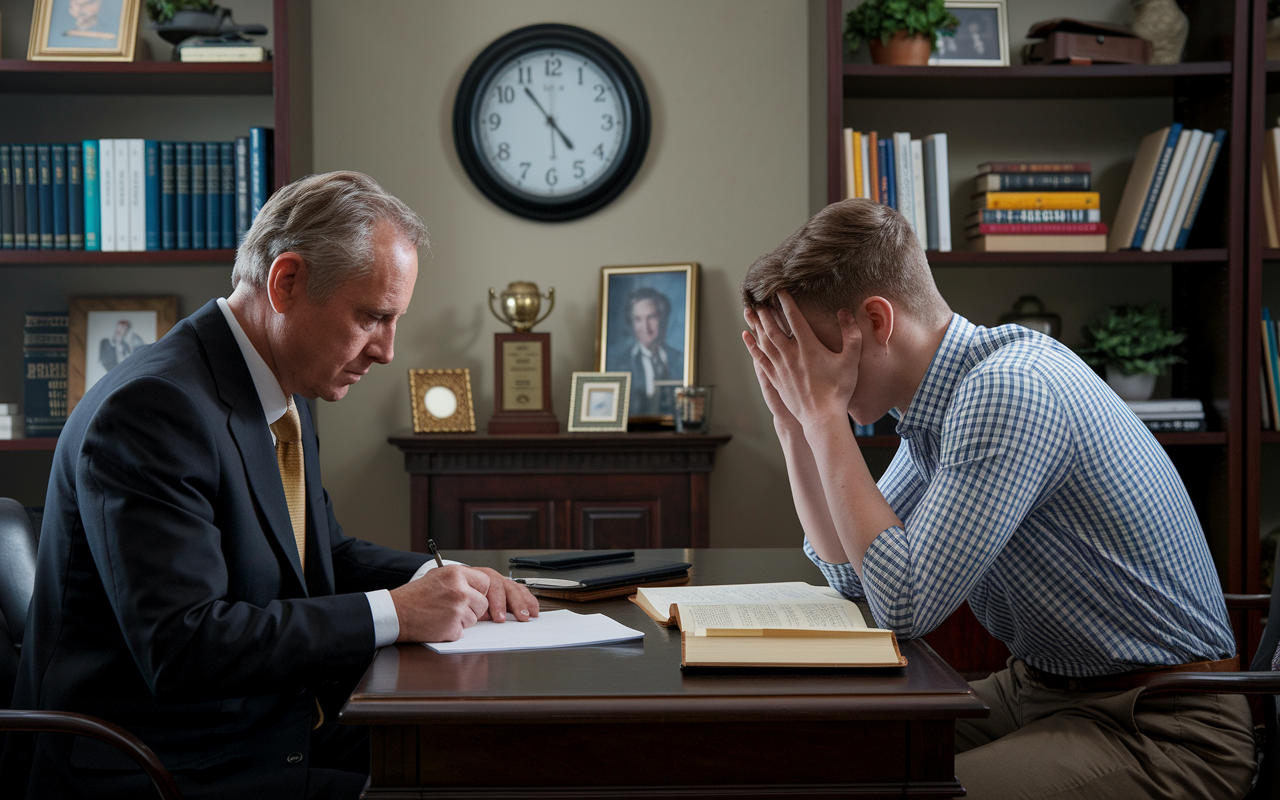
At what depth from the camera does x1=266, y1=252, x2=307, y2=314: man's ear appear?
4.52ft

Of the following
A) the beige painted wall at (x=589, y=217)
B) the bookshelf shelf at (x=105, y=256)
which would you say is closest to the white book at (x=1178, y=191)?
the beige painted wall at (x=589, y=217)

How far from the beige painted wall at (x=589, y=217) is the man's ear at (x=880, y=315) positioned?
72.2 inches

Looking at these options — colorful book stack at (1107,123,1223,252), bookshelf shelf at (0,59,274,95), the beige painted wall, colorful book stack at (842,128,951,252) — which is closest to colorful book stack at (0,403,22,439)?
the beige painted wall

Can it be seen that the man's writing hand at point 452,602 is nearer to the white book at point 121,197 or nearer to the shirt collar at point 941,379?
the shirt collar at point 941,379

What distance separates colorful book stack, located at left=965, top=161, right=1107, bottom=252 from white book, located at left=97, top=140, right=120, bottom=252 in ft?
8.24

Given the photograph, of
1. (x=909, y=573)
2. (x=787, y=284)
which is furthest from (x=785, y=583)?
(x=787, y=284)

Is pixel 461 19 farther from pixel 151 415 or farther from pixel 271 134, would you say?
pixel 151 415

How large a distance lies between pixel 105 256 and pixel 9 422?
564 millimetres

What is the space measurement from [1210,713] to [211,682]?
124 centimetres

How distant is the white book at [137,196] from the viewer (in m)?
2.80

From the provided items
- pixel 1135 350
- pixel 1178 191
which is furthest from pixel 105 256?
pixel 1178 191

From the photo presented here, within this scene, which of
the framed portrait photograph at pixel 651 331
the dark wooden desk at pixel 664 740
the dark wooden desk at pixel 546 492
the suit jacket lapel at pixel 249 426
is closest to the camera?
the dark wooden desk at pixel 664 740

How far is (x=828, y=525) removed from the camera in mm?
1476

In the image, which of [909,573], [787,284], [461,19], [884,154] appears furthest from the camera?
[461,19]
